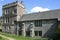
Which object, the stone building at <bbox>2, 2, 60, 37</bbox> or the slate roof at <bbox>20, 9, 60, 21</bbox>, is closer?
the stone building at <bbox>2, 2, 60, 37</bbox>

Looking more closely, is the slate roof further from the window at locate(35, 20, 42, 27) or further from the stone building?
the window at locate(35, 20, 42, 27)

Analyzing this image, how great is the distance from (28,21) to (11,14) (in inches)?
313

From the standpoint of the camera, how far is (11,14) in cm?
4341

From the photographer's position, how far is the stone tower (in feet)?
138

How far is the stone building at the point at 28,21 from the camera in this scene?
34750 mm

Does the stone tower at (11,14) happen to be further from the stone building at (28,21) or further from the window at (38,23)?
the window at (38,23)

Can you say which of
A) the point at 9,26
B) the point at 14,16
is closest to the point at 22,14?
the point at 14,16

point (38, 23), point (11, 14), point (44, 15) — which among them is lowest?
point (38, 23)

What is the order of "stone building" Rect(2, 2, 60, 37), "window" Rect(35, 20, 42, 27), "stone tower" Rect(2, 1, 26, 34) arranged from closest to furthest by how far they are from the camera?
"stone building" Rect(2, 2, 60, 37) → "window" Rect(35, 20, 42, 27) → "stone tower" Rect(2, 1, 26, 34)

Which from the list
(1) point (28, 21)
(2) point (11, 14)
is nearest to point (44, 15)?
(1) point (28, 21)

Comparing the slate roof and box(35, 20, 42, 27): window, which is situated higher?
the slate roof

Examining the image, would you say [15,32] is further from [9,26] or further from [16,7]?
[16,7]

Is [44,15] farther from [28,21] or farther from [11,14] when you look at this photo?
[11,14]

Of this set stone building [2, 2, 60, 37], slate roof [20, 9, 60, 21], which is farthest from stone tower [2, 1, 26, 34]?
slate roof [20, 9, 60, 21]
